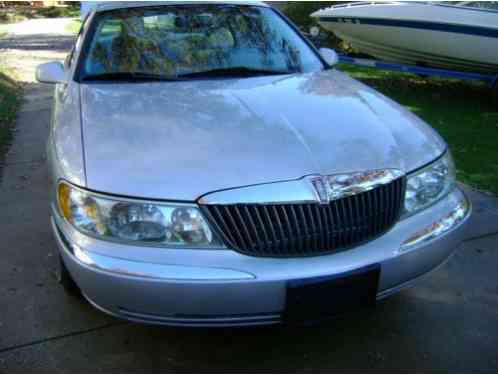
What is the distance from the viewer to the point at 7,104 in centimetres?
726

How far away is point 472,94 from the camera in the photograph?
850 cm

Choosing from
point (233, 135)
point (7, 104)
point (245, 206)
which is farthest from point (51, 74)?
point (7, 104)

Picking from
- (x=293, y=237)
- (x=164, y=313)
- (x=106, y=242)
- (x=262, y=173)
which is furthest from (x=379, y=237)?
(x=106, y=242)

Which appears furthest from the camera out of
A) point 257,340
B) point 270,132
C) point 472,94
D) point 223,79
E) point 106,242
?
point 472,94

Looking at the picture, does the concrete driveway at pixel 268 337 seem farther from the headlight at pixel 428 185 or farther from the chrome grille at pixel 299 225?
the headlight at pixel 428 185

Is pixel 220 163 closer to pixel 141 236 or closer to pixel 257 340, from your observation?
pixel 141 236

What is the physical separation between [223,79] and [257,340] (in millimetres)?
1517

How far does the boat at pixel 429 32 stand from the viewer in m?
7.61

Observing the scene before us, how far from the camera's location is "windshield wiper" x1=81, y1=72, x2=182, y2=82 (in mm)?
3137

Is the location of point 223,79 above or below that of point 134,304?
above

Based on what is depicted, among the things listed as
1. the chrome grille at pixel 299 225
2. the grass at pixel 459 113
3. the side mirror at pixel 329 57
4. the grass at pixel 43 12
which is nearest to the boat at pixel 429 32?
the grass at pixel 459 113

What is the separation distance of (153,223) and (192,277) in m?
0.26

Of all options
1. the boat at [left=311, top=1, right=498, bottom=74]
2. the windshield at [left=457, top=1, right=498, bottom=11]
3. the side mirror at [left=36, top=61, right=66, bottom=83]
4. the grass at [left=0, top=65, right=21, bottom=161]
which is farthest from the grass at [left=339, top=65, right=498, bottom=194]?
the grass at [left=0, top=65, right=21, bottom=161]

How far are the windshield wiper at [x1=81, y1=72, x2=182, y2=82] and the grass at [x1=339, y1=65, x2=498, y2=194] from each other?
2.84 meters
